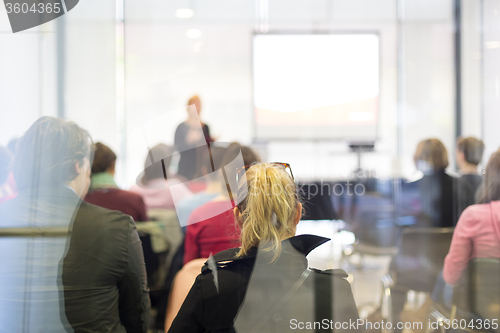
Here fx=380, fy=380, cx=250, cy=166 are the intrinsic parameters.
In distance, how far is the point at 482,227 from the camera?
174cm

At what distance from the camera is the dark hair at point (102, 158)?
1.60 meters

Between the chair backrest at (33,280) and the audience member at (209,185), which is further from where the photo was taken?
the audience member at (209,185)

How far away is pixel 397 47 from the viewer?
173cm

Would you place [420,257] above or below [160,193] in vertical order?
below

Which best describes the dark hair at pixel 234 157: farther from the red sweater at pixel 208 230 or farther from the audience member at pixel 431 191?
the audience member at pixel 431 191

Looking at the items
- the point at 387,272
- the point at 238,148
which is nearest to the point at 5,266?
the point at 238,148

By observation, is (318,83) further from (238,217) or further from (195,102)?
(238,217)

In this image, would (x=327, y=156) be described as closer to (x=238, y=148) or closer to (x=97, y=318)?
(x=238, y=148)

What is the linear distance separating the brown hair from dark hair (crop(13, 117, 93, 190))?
1449 mm

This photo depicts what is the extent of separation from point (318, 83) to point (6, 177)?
140 cm

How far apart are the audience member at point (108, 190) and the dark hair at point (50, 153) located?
2.9 inches

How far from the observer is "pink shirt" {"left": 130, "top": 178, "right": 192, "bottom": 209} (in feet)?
5.41

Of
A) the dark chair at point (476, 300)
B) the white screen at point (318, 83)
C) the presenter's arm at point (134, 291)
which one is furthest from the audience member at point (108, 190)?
the dark chair at point (476, 300)

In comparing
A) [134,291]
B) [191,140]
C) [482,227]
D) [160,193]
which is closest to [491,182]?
[482,227]
